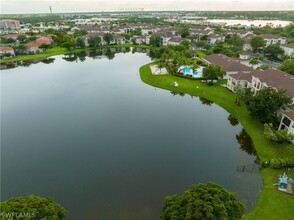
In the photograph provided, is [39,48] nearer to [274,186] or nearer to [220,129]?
[220,129]

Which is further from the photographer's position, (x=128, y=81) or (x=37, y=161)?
(x=128, y=81)

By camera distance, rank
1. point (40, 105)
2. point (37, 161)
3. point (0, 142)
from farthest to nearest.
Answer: point (40, 105) < point (0, 142) < point (37, 161)

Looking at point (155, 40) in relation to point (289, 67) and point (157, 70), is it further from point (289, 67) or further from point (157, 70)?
point (289, 67)

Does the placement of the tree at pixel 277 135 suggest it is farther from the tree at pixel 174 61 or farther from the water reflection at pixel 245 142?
the tree at pixel 174 61

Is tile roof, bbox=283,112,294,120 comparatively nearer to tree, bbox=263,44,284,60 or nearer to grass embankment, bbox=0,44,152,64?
tree, bbox=263,44,284,60

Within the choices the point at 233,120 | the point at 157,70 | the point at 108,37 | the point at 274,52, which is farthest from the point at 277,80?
the point at 108,37

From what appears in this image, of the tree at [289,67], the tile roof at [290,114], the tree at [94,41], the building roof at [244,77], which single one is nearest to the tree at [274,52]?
the tree at [289,67]

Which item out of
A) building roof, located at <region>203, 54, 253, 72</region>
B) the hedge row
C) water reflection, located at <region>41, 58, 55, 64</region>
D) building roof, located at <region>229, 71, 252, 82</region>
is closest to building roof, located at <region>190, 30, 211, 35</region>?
building roof, located at <region>203, 54, 253, 72</region>

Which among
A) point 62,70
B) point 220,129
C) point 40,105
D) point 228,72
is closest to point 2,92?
point 40,105
